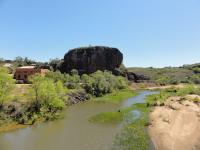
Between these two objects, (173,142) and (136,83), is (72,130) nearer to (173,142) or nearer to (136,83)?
(173,142)

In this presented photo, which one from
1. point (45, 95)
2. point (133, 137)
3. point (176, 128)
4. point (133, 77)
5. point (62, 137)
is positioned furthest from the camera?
point (133, 77)

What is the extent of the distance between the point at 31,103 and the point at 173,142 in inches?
1181

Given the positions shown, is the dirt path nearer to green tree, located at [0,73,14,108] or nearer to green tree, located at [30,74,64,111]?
green tree, located at [30,74,64,111]

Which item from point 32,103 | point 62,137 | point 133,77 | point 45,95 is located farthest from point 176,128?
point 133,77

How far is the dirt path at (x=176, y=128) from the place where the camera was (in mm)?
32094

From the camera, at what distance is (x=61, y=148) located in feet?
101

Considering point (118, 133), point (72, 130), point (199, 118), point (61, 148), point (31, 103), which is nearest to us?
point (61, 148)

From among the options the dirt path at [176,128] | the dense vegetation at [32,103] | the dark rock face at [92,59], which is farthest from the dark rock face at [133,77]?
the dense vegetation at [32,103]

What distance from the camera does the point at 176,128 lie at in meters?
39.7

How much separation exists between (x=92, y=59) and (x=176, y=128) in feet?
340

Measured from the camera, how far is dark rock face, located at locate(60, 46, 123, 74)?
Result: 140000 mm

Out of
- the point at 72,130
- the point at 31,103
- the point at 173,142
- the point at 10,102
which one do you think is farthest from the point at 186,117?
the point at 10,102

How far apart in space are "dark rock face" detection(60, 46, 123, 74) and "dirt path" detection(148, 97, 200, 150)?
86727mm

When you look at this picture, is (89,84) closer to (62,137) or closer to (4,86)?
(4,86)
